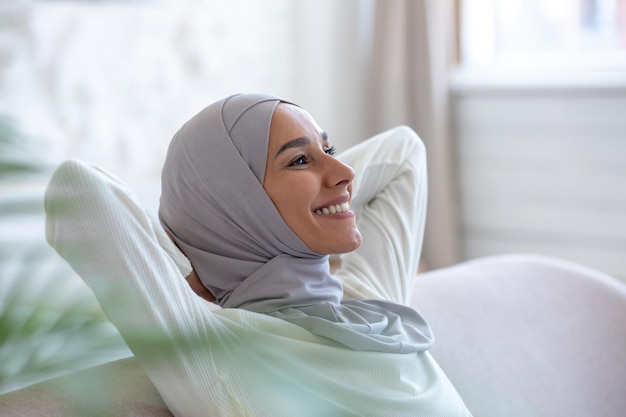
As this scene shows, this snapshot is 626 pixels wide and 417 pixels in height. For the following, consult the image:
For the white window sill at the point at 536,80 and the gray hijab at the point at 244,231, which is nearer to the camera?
the gray hijab at the point at 244,231

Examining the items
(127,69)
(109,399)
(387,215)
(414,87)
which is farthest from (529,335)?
(414,87)

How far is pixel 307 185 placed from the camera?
1182mm

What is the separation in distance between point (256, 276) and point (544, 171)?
2.65m

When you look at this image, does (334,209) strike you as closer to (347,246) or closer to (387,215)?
(347,246)

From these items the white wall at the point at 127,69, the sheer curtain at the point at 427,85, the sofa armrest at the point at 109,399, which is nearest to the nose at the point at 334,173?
the sofa armrest at the point at 109,399

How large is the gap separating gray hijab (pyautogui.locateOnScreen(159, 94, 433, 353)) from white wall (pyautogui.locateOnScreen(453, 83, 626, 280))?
2448 mm

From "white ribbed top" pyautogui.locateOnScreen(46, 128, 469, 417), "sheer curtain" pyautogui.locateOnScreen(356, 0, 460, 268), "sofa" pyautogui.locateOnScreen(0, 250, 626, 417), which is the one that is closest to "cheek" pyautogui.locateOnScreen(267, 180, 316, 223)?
"white ribbed top" pyautogui.locateOnScreen(46, 128, 469, 417)

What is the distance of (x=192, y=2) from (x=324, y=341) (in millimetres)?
2768

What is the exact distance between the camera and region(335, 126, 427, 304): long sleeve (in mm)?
1423

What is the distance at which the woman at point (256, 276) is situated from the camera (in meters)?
0.98

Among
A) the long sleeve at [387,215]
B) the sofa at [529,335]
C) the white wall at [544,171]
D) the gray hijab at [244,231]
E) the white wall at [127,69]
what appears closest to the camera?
the gray hijab at [244,231]

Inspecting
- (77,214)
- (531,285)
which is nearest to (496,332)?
(531,285)

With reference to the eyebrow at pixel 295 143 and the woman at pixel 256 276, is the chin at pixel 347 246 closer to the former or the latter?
the woman at pixel 256 276

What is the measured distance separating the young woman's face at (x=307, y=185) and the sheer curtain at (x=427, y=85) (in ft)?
8.52
